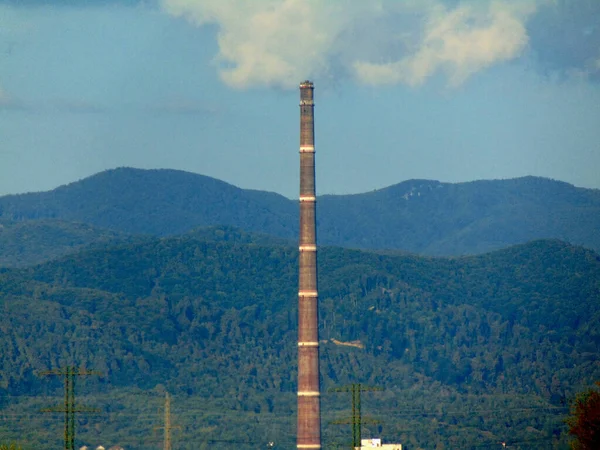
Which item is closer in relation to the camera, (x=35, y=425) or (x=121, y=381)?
(x=35, y=425)

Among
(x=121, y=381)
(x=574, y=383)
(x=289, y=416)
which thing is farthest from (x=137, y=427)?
(x=574, y=383)

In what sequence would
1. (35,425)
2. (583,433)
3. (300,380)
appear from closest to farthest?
Result: (583,433) < (300,380) < (35,425)

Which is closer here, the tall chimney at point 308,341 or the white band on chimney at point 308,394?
the tall chimney at point 308,341

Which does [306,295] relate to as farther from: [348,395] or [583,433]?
[348,395]

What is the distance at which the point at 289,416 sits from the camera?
176 metres

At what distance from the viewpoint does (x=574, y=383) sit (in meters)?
188

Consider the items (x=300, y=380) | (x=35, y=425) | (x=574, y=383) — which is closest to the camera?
(x=300, y=380)

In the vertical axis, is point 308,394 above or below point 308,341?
below

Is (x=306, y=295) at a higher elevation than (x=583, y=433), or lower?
higher

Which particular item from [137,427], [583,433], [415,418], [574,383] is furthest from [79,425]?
[583,433]

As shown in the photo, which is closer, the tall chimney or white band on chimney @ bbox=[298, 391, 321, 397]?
the tall chimney

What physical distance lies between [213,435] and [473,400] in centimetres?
3386

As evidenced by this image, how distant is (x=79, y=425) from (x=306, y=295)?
6499cm

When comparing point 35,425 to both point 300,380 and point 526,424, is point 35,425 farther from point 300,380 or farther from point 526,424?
point 300,380
